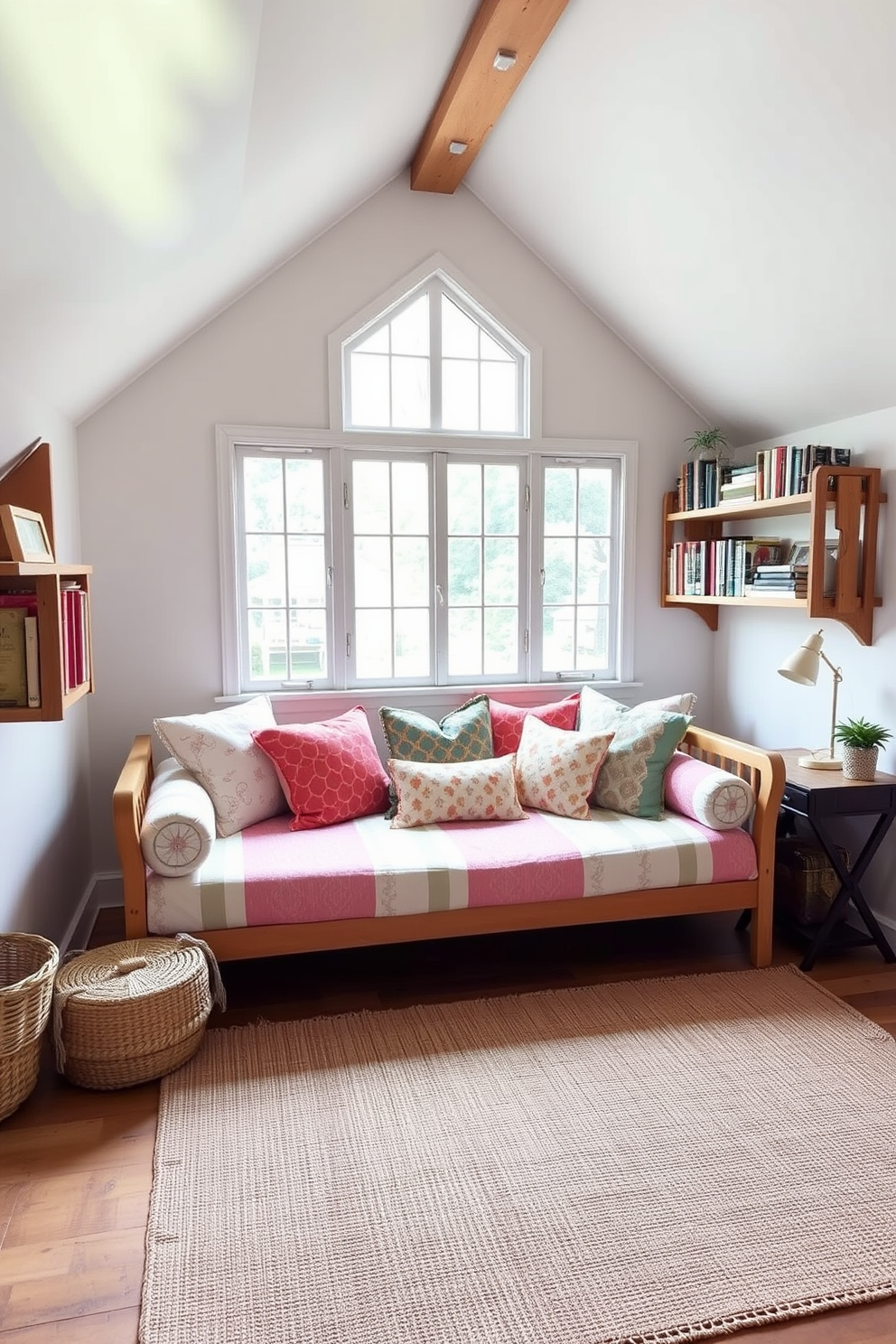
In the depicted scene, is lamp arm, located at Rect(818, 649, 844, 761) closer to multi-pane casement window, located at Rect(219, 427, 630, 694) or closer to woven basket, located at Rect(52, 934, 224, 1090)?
multi-pane casement window, located at Rect(219, 427, 630, 694)

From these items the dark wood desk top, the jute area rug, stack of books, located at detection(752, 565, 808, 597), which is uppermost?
stack of books, located at detection(752, 565, 808, 597)

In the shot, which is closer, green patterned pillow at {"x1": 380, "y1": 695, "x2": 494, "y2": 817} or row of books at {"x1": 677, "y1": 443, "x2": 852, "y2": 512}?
row of books at {"x1": 677, "y1": 443, "x2": 852, "y2": 512}

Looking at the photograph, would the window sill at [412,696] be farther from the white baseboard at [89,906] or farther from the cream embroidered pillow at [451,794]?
the white baseboard at [89,906]

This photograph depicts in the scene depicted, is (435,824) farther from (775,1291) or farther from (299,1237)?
(775,1291)

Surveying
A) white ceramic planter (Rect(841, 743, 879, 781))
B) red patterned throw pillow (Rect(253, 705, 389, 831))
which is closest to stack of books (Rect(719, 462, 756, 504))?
white ceramic planter (Rect(841, 743, 879, 781))

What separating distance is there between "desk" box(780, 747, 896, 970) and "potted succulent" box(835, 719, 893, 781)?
3 cm

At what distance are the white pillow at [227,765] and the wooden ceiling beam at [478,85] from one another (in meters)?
2.27

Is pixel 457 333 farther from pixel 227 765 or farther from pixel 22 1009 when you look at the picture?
pixel 22 1009

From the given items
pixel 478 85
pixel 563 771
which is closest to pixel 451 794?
pixel 563 771

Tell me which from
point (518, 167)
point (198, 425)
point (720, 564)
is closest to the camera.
Result: point (518, 167)

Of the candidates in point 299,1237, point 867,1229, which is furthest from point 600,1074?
point 299,1237

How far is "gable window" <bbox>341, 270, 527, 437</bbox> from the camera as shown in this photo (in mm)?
3672

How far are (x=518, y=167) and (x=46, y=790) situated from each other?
2.88 metres

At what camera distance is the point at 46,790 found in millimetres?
2750
